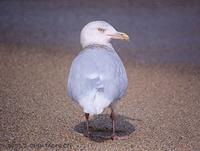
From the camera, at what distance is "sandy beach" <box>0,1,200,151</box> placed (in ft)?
18.3

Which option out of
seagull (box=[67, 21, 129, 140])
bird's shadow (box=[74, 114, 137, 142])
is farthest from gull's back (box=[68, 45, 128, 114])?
bird's shadow (box=[74, 114, 137, 142])

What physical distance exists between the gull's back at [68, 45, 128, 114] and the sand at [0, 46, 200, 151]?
49cm

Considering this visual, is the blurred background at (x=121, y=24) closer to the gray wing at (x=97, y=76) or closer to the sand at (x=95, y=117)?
the sand at (x=95, y=117)

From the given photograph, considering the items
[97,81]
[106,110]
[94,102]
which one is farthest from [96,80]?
[106,110]

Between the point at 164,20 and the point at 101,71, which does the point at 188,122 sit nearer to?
the point at 101,71

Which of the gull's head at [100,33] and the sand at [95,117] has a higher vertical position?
the gull's head at [100,33]

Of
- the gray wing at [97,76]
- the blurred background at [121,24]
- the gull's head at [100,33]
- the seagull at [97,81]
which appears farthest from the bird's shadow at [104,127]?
the blurred background at [121,24]

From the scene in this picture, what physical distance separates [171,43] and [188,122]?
428 cm

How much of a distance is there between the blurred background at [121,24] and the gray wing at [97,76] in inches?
138

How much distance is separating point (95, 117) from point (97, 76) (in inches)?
51.8

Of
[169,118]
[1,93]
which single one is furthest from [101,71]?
[1,93]

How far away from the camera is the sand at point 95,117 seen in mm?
5484

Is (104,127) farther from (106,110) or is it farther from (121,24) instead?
(121,24)

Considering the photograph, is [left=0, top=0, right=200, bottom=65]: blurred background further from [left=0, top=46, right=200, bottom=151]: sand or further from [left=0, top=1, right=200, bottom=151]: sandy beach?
[left=0, top=46, right=200, bottom=151]: sand
